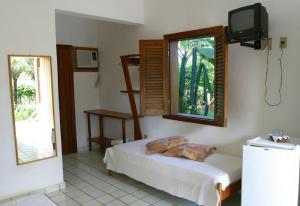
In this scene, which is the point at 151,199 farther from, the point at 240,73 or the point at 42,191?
the point at 240,73

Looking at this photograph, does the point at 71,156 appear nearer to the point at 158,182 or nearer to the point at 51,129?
the point at 51,129

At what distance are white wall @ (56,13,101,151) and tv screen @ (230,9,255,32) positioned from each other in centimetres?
310

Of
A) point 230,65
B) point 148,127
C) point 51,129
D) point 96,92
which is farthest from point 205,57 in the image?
point 96,92

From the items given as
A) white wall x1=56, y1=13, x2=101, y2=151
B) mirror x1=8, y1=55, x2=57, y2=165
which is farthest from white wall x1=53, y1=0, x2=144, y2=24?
white wall x1=56, y1=13, x2=101, y2=151

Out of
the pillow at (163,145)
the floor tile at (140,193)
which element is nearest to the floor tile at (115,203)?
the floor tile at (140,193)

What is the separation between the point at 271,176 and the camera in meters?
2.08

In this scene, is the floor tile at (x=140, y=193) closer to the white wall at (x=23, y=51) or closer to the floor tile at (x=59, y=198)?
the floor tile at (x=59, y=198)

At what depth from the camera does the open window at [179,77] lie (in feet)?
11.0

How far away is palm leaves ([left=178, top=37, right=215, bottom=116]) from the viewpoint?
3.34m

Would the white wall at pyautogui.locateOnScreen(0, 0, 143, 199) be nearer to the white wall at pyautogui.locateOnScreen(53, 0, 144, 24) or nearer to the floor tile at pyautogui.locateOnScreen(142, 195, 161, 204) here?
the white wall at pyautogui.locateOnScreen(53, 0, 144, 24)

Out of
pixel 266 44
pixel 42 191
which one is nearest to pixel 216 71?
pixel 266 44

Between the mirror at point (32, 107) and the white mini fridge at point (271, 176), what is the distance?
2276mm

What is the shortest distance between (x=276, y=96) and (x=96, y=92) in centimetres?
336

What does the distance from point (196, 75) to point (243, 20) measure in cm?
120
